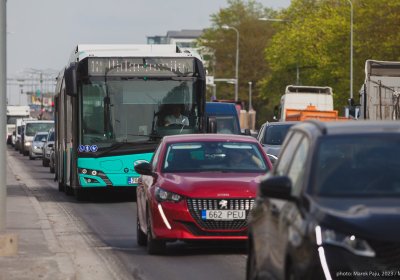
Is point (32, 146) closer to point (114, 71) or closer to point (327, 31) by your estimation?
point (327, 31)

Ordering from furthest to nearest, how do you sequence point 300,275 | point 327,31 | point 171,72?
point 327,31 → point 171,72 → point 300,275

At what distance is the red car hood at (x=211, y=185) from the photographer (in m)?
16.5

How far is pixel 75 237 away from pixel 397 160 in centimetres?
1166

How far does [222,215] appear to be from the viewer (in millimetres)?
16516

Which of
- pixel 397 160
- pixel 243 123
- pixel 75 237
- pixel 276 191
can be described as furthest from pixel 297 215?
pixel 243 123

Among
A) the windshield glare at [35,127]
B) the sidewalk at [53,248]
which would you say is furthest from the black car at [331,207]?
the windshield glare at [35,127]

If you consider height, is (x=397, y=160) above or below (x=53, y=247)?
above

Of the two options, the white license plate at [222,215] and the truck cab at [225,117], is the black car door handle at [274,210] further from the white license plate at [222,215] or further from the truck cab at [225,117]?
the truck cab at [225,117]

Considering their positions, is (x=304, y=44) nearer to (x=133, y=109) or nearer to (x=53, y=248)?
(x=133, y=109)

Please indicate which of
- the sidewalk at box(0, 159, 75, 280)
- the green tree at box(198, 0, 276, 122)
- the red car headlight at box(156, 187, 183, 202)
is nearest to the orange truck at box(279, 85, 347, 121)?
the sidewalk at box(0, 159, 75, 280)

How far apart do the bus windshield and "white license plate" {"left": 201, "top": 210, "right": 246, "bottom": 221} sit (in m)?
11.9

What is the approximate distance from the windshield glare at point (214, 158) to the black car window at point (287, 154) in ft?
24.2

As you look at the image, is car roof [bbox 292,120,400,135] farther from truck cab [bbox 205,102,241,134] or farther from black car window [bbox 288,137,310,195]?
truck cab [bbox 205,102,241,134]

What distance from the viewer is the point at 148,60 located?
29.4 m
